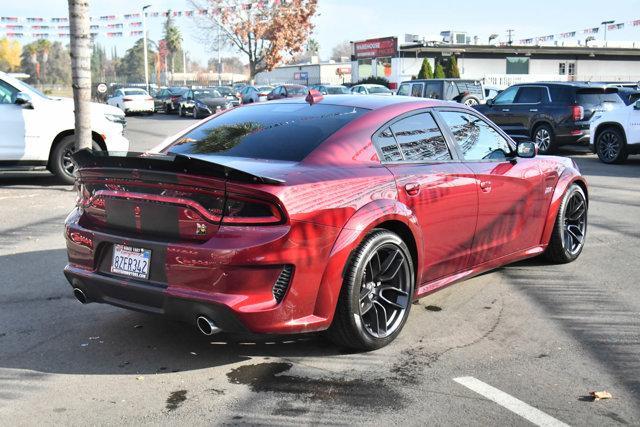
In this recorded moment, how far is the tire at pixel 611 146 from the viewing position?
49.4 feet

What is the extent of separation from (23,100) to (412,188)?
27.3 ft

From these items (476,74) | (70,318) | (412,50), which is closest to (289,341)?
(70,318)

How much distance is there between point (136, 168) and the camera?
408 centimetres

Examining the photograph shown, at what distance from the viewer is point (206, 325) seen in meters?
3.88

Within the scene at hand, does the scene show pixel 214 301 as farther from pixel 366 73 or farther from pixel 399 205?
pixel 366 73

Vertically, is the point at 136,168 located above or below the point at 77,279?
above

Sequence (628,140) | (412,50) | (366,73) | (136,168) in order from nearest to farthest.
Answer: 1. (136,168)
2. (628,140)
3. (412,50)
4. (366,73)

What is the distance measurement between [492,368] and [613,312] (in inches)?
62.5

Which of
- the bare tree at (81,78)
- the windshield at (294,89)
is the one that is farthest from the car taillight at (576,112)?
the windshield at (294,89)

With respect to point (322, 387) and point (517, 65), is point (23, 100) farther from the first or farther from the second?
point (517, 65)

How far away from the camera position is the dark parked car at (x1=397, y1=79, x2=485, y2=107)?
23.9 metres

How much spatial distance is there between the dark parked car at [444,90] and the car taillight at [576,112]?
6784 mm

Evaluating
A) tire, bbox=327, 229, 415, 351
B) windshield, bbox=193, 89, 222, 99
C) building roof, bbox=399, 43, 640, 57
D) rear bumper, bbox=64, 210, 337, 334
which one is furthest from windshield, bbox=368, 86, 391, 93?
rear bumper, bbox=64, 210, 337, 334

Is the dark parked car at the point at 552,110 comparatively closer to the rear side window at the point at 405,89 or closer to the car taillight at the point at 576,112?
the car taillight at the point at 576,112
